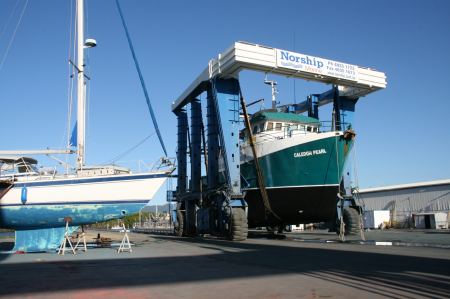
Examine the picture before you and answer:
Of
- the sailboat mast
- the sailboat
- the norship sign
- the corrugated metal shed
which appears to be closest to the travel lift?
the norship sign

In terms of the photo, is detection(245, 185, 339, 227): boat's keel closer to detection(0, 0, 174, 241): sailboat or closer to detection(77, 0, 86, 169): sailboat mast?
detection(0, 0, 174, 241): sailboat

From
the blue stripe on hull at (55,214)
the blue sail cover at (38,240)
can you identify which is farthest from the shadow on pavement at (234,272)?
the blue sail cover at (38,240)

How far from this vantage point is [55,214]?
16875 mm

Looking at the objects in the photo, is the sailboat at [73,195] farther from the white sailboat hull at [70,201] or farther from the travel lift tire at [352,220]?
the travel lift tire at [352,220]

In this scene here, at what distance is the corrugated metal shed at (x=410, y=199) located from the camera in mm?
40000

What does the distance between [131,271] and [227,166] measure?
1264cm

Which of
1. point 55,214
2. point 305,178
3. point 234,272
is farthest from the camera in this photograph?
point 305,178

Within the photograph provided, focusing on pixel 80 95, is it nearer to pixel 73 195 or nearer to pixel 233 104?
pixel 73 195

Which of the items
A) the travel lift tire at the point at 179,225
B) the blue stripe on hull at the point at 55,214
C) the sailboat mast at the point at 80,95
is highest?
the sailboat mast at the point at 80,95

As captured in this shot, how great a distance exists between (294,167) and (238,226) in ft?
15.5

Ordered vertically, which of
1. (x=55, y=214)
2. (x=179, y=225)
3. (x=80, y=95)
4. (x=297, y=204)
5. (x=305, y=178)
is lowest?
(x=179, y=225)

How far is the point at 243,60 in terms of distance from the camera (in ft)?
69.0

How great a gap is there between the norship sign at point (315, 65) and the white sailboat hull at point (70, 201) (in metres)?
10.2

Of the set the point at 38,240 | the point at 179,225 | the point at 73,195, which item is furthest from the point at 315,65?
the point at 38,240
